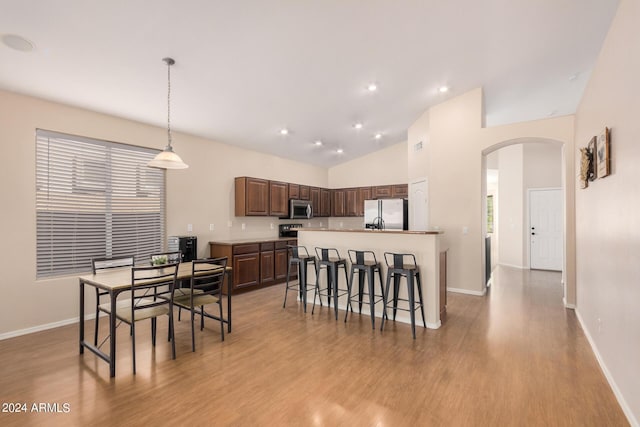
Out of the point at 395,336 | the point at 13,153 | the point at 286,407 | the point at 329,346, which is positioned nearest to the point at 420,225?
the point at 395,336

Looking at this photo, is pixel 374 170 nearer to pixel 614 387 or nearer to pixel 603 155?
pixel 603 155

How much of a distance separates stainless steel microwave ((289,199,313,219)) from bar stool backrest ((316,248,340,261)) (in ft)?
7.19

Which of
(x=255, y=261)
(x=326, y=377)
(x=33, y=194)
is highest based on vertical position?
(x=33, y=194)

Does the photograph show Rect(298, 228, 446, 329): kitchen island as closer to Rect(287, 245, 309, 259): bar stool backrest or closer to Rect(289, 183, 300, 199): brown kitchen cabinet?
Rect(287, 245, 309, 259): bar stool backrest

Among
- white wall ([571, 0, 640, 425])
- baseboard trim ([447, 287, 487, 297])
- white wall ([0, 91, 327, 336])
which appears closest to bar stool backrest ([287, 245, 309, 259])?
white wall ([0, 91, 327, 336])

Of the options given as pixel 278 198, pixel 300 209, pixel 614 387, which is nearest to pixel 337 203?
pixel 300 209

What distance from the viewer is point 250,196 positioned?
5.79m

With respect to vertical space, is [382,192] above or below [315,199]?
above

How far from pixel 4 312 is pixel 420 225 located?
20.1 feet

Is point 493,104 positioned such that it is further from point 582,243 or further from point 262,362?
point 262,362

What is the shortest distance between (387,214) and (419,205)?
2.65 feet

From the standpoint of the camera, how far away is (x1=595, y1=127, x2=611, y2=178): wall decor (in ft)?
7.89

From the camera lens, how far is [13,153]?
340cm

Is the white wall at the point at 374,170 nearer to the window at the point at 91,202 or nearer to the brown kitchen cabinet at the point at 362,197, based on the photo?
the brown kitchen cabinet at the point at 362,197
